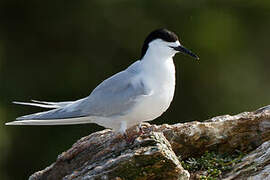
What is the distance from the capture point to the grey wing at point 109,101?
6.14m

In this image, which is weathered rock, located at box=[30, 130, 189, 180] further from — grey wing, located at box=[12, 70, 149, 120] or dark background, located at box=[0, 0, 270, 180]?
dark background, located at box=[0, 0, 270, 180]

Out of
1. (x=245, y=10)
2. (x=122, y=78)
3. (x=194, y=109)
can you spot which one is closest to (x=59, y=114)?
(x=122, y=78)

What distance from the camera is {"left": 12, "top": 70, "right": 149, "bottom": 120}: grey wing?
20.2 ft

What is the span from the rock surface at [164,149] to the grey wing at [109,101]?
24cm

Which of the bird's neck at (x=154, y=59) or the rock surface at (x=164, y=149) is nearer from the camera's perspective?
the rock surface at (x=164, y=149)

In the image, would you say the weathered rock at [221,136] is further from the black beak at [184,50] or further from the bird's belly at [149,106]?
the black beak at [184,50]

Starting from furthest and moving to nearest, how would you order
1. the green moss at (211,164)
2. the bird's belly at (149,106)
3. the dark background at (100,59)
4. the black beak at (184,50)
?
the dark background at (100,59) → the black beak at (184,50) → the bird's belly at (149,106) → the green moss at (211,164)

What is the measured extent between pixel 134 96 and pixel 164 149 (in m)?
0.93

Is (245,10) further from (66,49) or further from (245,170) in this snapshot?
(245,170)

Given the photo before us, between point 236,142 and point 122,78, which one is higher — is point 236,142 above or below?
below

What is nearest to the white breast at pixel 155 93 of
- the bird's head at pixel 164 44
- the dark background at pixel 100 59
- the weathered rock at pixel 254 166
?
the bird's head at pixel 164 44

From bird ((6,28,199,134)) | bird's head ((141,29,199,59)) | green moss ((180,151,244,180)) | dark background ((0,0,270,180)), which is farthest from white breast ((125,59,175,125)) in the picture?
dark background ((0,0,270,180))

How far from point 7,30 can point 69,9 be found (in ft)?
4.32

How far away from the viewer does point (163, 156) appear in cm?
522
